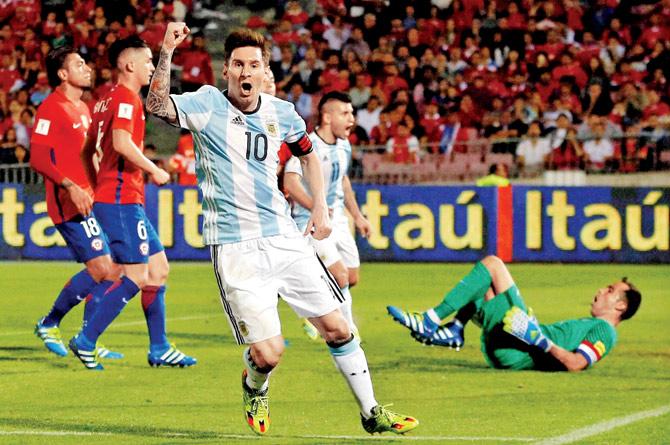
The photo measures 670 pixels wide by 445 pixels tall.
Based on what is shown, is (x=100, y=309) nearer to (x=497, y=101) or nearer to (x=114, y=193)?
(x=114, y=193)

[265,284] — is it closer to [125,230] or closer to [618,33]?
[125,230]

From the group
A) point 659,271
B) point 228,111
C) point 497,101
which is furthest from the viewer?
point 497,101

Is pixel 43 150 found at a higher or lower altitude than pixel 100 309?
higher

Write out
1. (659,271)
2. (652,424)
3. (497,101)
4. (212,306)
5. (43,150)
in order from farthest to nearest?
(497,101) → (659,271) → (212,306) → (43,150) → (652,424)

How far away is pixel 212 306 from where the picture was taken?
46.2ft

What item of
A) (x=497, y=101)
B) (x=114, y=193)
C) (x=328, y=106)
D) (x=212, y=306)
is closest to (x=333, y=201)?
(x=328, y=106)

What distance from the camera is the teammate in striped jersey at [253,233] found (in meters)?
6.39

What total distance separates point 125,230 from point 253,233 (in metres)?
2.72

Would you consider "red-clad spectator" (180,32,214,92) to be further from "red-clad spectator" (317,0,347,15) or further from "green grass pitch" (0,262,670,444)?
"green grass pitch" (0,262,670,444)

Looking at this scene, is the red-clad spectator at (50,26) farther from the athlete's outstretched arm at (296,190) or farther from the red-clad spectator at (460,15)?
the athlete's outstretched arm at (296,190)

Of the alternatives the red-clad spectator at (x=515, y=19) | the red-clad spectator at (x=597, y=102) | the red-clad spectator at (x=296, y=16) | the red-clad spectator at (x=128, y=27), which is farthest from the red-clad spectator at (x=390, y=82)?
the red-clad spectator at (x=128, y=27)

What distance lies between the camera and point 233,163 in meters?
6.45

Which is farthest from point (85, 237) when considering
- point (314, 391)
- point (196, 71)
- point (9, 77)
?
point (9, 77)

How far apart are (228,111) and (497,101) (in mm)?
15925
